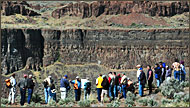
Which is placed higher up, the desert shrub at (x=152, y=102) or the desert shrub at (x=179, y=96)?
the desert shrub at (x=179, y=96)

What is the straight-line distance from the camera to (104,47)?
87062 mm

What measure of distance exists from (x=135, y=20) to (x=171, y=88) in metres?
69.8

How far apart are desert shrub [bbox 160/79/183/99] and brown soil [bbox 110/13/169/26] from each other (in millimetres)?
66199

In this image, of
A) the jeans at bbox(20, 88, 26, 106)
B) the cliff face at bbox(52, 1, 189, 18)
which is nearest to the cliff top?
the cliff face at bbox(52, 1, 189, 18)

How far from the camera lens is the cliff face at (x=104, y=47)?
277 ft

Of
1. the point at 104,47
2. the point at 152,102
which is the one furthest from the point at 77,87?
the point at 104,47

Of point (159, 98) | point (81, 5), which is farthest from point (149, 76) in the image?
point (81, 5)

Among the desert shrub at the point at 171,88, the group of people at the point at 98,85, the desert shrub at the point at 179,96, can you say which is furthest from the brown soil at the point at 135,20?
the desert shrub at the point at 179,96

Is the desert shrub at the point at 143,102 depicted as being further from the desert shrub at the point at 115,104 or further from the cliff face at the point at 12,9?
the cliff face at the point at 12,9

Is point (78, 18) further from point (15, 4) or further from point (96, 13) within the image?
point (15, 4)

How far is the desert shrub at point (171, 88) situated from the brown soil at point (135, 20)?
66199mm

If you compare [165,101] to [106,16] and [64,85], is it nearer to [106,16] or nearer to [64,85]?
[64,85]

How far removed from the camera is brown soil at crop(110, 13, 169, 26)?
9797 centimetres

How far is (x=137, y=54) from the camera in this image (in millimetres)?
85938
